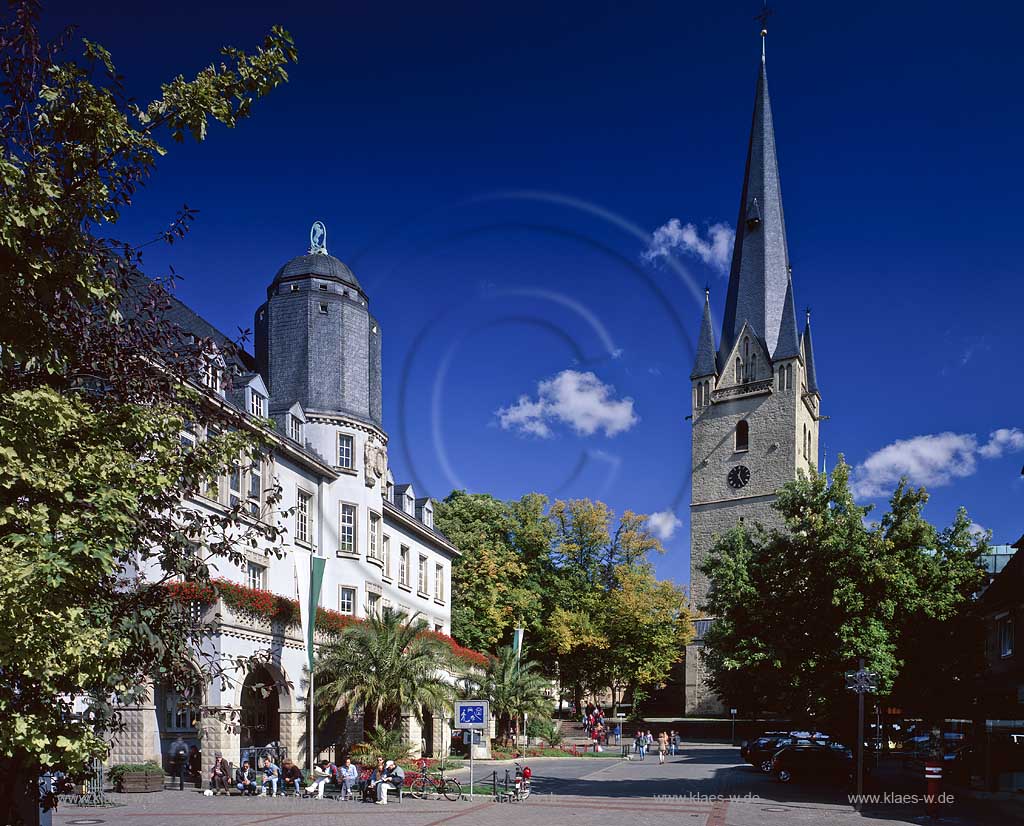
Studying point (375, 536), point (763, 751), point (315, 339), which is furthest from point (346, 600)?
point (763, 751)

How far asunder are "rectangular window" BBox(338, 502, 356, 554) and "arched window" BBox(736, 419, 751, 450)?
55.5 m

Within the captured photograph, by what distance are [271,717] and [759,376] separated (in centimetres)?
6210

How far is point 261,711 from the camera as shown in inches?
1479

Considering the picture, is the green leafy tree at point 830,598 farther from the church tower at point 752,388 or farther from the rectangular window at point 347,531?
the church tower at point 752,388

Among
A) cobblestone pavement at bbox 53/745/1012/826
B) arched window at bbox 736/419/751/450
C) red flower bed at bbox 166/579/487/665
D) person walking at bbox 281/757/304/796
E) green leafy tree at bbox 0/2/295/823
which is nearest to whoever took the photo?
green leafy tree at bbox 0/2/295/823

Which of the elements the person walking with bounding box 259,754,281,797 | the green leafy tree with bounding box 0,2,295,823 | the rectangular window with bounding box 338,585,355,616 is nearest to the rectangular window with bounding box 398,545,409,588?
the rectangular window with bounding box 338,585,355,616

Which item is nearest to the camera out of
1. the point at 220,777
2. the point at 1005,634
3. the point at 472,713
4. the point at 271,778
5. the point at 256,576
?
the point at 220,777

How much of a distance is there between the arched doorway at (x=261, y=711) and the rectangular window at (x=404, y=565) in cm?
1173

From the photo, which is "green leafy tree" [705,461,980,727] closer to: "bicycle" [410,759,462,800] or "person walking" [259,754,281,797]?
"bicycle" [410,759,462,800]

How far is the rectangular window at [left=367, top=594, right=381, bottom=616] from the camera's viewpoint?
43094 millimetres

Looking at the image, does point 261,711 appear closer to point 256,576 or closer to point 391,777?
point 256,576

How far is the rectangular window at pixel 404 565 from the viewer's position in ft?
159

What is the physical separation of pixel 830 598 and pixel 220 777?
63.0 feet

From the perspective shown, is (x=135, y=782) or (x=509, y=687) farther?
(x=509, y=687)
